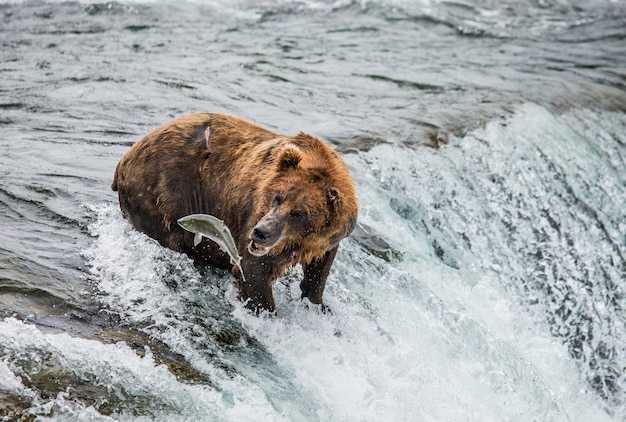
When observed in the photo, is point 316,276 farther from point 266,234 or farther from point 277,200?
point 266,234

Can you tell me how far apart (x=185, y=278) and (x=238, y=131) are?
2.76 ft

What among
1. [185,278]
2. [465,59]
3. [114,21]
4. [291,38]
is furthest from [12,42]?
[185,278]

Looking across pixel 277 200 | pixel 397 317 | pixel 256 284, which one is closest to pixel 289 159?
pixel 277 200

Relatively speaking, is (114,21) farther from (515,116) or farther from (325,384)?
(325,384)

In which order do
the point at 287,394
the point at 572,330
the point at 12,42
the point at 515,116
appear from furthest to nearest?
Result: the point at 12,42 < the point at 515,116 < the point at 572,330 < the point at 287,394

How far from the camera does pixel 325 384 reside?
4043 millimetres

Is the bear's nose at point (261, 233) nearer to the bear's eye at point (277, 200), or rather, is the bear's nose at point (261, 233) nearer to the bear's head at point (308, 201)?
the bear's head at point (308, 201)

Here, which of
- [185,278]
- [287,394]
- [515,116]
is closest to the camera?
[287,394]

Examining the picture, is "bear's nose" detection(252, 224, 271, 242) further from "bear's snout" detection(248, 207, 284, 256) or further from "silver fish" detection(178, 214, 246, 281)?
"silver fish" detection(178, 214, 246, 281)

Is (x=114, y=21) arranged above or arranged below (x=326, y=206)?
below

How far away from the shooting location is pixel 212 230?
4.00 m

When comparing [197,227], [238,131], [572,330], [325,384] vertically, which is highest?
[238,131]

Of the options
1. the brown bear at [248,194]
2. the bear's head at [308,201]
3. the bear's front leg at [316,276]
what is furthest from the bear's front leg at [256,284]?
the bear's front leg at [316,276]

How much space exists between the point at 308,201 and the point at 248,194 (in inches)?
17.2
